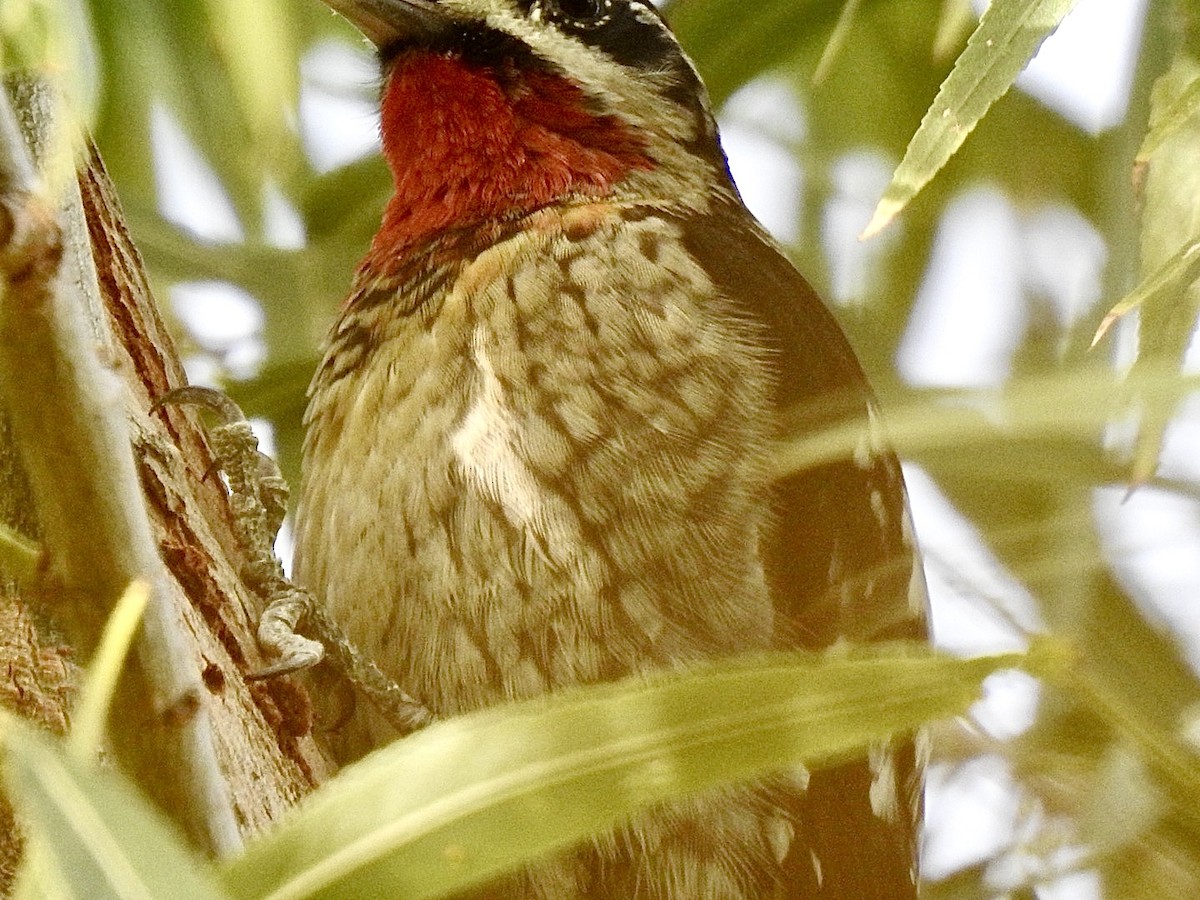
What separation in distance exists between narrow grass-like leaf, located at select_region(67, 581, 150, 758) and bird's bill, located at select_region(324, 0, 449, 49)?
53.6 inches

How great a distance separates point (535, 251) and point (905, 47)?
0.76 m

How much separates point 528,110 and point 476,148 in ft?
0.37

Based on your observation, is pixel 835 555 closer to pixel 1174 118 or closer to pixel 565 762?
pixel 1174 118

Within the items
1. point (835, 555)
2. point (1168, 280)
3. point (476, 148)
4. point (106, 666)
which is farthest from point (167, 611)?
point (476, 148)

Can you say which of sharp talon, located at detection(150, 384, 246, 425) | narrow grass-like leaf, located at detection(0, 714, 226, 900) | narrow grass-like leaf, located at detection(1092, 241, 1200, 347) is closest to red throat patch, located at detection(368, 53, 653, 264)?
sharp talon, located at detection(150, 384, 246, 425)

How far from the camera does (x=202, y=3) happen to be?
1.59 m

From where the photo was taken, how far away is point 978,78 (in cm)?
115

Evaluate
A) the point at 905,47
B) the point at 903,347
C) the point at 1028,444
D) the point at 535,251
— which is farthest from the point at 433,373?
the point at 905,47

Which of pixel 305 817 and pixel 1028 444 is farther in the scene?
pixel 1028 444

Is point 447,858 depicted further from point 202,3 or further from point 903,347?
point 903,347

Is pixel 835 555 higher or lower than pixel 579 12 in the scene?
lower

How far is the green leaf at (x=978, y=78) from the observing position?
1.14m

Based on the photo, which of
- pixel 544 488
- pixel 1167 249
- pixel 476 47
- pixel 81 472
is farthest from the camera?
pixel 476 47

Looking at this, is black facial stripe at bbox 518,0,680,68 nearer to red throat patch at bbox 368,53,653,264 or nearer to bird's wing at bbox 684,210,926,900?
red throat patch at bbox 368,53,653,264
